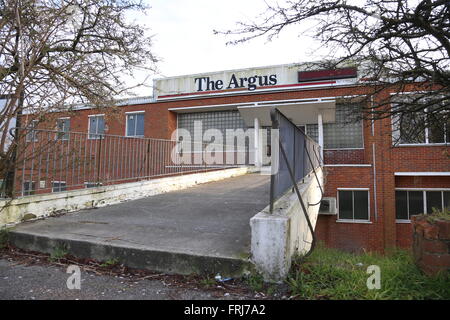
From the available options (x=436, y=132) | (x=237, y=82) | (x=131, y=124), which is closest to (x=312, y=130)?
(x=237, y=82)

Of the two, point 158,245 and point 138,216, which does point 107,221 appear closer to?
point 138,216

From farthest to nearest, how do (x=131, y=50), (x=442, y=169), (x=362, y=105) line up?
(x=442, y=169)
(x=131, y=50)
(x=362, y=105)

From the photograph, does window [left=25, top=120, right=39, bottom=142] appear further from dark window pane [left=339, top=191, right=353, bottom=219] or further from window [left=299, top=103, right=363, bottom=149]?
window [left=299, top=103, right=363, bottom=149]

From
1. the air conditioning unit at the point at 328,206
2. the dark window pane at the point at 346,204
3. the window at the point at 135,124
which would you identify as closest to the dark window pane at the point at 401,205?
the dark window pane at the point at 346,204

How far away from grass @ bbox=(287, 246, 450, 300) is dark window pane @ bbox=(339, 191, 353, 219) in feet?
39.0

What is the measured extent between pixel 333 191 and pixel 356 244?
110 inches

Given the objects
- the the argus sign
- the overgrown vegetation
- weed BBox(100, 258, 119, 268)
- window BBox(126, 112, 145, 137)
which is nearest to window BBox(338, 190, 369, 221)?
the the argus sign

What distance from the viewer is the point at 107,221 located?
4.78 metres

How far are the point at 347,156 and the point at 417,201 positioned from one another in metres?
3.90

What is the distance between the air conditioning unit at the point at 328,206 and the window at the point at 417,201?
326cm

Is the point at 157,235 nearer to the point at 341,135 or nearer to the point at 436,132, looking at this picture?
the point at 436,132

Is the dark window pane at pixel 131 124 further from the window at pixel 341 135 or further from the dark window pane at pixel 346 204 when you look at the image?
the dark window pane at pixel 346 204
